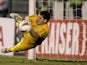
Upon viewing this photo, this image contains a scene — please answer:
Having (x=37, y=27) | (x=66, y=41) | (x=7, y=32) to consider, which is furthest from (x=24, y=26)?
(x=7, y=32)

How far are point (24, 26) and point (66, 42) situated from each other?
3.38 m

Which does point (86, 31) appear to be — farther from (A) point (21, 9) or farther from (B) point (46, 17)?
(A) point (21, 9)

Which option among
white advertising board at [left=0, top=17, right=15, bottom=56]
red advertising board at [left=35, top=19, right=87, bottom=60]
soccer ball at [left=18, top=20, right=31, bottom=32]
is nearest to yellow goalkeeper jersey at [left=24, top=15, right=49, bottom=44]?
soccer ball at [left=18, top=20, right=31, bottom=32]

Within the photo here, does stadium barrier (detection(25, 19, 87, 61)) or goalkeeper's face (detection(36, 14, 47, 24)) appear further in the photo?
stadium barrier (detection(25, 19, 87, 61))

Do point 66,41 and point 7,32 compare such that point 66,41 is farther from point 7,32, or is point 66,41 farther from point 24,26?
point 24,26

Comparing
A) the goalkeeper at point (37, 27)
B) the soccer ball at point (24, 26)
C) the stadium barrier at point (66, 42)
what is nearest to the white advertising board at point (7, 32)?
the stadium barrier at point (66, 42)

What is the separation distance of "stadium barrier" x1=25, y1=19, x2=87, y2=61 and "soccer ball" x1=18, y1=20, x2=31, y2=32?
3222 millimetres

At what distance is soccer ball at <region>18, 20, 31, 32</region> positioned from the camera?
10.9 meters

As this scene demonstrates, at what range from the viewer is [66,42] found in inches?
555

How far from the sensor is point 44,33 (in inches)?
440

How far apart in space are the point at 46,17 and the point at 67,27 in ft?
9.95

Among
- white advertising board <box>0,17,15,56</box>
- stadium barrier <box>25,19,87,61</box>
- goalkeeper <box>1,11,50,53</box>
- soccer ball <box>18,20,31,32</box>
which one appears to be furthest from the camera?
white advertising board <box>0,17,15,56</box>

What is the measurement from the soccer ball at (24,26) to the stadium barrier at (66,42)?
3.22m

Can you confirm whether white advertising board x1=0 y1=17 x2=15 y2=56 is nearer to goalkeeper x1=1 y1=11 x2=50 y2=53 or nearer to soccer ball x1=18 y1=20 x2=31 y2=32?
goalkeeper x1=1 y1=11 x2=50 y2=53
